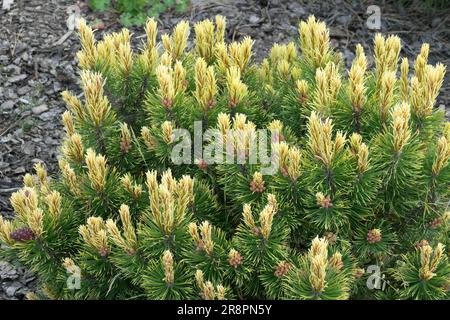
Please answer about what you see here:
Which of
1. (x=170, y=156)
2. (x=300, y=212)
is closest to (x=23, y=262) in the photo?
(x=170, y=156)

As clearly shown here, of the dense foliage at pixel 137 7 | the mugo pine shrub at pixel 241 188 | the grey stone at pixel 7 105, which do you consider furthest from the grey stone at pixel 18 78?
the mugo pine shrub at pixel 241 188

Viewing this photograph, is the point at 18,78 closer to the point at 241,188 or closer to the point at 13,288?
the point at 13,288

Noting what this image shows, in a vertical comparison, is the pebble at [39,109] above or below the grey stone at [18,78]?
below

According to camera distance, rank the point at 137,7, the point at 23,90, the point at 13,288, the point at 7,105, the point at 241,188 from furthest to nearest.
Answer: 1. the point at 137,7
2. the point at 23,90
3. the point at 7,105
4. the point at 13,288
5. the point at 241,188

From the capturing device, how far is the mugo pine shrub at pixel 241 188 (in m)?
2.46

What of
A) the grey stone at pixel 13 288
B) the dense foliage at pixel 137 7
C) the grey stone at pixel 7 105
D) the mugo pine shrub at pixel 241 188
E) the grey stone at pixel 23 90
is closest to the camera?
the mugo pine shrub at pixel 241 188

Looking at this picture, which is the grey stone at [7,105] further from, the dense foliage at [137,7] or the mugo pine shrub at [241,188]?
the mugo pine shrub at [241,188]

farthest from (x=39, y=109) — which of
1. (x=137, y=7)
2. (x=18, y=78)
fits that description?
(x=137, y=7)

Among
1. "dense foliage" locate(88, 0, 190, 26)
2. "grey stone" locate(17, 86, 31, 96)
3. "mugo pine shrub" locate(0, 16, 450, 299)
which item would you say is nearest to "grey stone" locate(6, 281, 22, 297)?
"mugo pine shrub" locate(0, 16, 450, 299)

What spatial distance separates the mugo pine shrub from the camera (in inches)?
97.0

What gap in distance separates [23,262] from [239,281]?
40.8 inches

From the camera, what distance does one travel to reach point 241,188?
2562 millimetres

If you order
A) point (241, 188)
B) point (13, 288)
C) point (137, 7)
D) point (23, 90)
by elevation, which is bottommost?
point (13, 288)
